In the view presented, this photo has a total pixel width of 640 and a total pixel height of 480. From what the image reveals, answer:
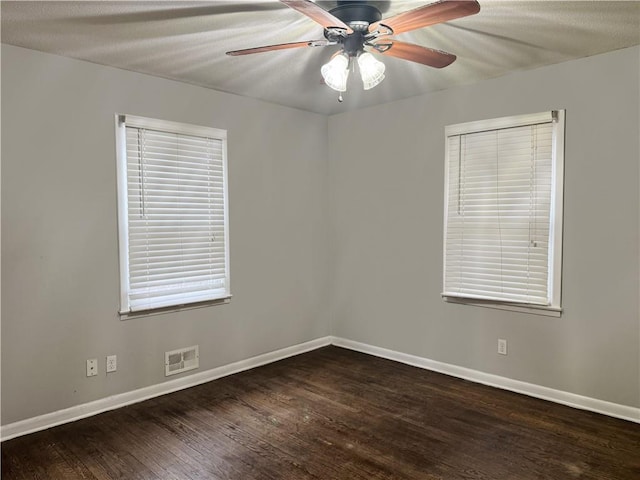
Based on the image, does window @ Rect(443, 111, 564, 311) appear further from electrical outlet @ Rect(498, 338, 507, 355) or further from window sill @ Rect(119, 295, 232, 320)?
window sill @ Rect(119, 295, 232, 320)

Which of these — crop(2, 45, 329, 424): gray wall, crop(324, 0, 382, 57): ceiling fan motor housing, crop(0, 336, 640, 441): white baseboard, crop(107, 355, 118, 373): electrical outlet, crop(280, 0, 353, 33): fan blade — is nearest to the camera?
crop(280, 0, 353, 33): fan blade

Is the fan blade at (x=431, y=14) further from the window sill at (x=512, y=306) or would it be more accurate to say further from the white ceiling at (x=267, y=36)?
the window sill at (x=512, y=306)

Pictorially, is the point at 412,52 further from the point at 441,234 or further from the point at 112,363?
the point at 112,363

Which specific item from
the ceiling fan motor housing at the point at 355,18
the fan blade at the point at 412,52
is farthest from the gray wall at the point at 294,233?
the ceiling fan motor housing at the point at 355,18

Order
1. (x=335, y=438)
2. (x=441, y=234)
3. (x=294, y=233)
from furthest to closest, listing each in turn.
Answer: (x=294, y=233) < (x=441, y=234) < (x=335, y=438)

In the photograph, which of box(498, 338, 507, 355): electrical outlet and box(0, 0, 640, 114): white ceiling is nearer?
box(0, 0, 640, 114): white ceiling

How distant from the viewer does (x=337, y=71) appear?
2348mm

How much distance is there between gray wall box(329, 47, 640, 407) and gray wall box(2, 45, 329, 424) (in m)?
1.00

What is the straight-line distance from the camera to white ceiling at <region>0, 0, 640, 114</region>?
7.34 feet

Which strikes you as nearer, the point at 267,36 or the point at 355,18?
the point at 355,18

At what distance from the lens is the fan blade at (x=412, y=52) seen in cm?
222

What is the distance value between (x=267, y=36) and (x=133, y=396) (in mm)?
2693

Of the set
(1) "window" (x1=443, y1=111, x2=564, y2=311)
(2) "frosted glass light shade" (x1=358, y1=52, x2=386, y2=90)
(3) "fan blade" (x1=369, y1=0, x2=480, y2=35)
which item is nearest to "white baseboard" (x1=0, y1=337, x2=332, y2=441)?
(1) "window" (x1=443, y1=111, x2=564, y2=311)

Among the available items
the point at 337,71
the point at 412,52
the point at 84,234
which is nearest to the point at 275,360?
the point at 84,234
